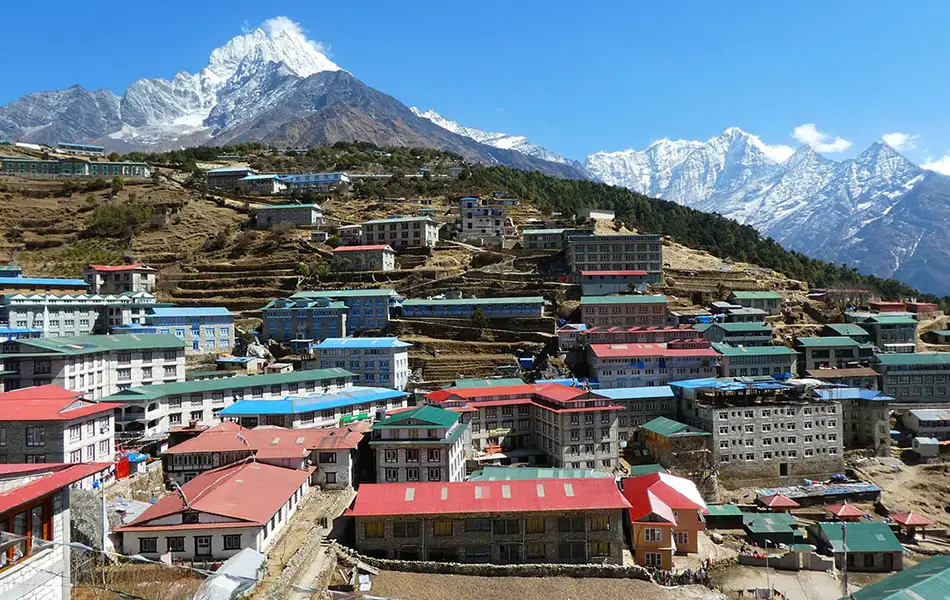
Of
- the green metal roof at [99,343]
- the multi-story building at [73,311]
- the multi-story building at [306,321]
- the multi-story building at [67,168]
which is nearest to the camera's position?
the green metal roof at [99,343]

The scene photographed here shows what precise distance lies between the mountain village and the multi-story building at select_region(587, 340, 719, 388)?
0.77ft

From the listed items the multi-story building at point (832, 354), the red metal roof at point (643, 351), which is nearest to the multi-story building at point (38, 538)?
the red metal roof at point (643, 351)

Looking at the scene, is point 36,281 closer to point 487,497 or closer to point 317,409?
point 317,409

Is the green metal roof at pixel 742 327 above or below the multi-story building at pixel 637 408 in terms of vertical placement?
above

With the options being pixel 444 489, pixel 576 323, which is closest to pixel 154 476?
pixel 444 489

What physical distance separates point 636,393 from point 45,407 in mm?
35363

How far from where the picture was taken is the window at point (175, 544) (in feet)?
69.5

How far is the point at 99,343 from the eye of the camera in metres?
39.1

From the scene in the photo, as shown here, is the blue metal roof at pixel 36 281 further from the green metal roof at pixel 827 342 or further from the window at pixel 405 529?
the green metal roof at pixel 827 342

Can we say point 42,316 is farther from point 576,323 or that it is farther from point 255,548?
point 576,323

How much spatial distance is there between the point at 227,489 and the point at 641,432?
97.1 feet

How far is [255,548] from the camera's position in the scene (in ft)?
69.8

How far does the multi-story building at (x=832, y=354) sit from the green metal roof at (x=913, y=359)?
1615mm

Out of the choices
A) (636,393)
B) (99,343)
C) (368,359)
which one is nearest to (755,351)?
(636,393)
